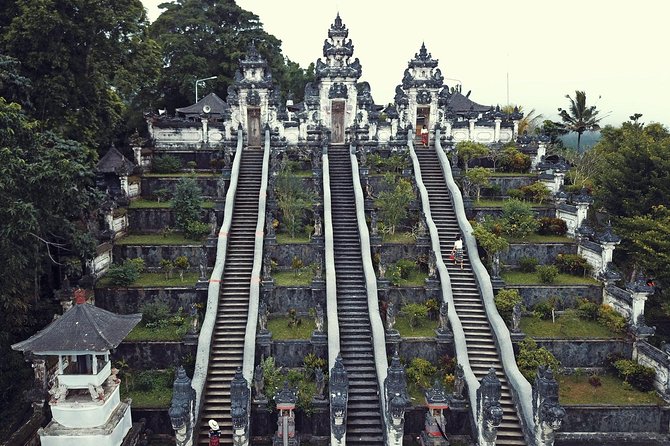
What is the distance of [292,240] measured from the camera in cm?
2484

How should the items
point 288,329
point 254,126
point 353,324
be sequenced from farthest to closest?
point 254,126
point 288,329
point 353,324

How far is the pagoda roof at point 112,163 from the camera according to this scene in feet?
91.5

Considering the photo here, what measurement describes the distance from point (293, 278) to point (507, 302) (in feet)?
26.9

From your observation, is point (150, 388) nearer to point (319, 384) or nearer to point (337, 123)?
point (319, 384)

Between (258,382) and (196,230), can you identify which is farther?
(196,230)

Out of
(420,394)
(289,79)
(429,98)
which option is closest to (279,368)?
(420,394)

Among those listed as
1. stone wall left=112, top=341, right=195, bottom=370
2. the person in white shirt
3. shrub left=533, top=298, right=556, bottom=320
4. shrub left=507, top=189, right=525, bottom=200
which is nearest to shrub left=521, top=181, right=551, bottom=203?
shrub left=507, top=189, right=525, bottom=200

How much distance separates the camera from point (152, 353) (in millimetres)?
19906

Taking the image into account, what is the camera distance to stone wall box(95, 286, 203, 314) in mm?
21844

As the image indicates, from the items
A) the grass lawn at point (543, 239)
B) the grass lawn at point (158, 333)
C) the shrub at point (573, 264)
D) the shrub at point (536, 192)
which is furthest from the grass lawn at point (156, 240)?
the shrub at point (536, 192)

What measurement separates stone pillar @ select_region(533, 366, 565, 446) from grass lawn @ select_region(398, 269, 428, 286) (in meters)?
6.92

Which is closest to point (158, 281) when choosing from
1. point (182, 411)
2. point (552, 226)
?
point (182, 411)

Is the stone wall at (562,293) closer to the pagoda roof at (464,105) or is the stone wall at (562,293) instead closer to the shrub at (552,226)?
the shrub at (552,226)

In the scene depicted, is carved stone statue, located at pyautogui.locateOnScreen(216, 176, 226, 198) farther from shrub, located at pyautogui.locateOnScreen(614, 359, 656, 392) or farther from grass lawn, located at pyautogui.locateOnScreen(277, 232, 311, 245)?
shrub, located at pyautogui.locateOnScreen(614, 359, 656, 392)
